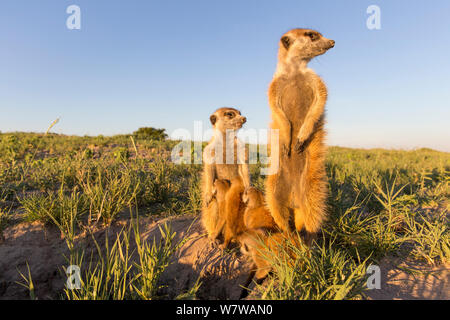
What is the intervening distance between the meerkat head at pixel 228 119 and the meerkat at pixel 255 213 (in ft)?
2.49

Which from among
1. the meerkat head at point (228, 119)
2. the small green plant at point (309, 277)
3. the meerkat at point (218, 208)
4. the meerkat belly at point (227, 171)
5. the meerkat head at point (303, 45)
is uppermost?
the meerkat head at point (303, 45)

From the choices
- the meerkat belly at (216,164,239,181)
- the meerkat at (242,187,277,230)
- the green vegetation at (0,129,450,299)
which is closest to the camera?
the green vegetation at (0,129,450,299)

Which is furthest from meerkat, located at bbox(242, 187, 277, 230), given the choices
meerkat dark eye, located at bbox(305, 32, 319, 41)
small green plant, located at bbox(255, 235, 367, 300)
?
Answer: meerkat dark eye, located at bbox(305, 32, 319, 41)

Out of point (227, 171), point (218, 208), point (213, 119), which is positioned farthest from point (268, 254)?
point (213, 119)

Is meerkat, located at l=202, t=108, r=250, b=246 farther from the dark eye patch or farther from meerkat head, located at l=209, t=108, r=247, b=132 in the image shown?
the dark eye patch

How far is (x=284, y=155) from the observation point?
1.87 meters

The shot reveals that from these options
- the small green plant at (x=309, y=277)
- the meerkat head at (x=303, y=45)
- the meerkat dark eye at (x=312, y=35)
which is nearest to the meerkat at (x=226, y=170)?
the small green plant at (x=309, y=277)

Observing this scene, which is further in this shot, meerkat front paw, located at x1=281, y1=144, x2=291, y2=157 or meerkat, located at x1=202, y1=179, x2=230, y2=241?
meerkat, located at x1=202, y1=179, x2=230, y2=241

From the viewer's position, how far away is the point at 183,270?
2189mm

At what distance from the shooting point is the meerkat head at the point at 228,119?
2.51 m

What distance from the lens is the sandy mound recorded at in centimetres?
198

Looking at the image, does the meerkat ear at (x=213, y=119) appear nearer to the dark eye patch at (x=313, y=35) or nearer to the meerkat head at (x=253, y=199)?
the meerkat head at (x=253, y=199)
